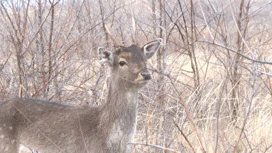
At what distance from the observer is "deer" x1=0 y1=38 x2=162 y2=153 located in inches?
185

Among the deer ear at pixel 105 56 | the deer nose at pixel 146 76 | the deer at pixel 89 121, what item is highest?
the deer ear at pixel 105 56

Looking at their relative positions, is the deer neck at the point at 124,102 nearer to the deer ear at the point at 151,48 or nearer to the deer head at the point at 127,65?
the deer head at the point at 127,65

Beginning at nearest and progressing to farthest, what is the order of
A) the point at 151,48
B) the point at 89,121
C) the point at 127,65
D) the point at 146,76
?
the point at 146,76, the point at 127,65, the point at 89,121, the point at 151,48

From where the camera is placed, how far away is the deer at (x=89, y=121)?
4.70m

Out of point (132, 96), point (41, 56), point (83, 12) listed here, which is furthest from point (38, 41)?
point (132, 96)

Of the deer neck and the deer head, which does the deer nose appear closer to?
the deer head

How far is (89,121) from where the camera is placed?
4.86m

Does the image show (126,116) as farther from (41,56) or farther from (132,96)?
(41,56)

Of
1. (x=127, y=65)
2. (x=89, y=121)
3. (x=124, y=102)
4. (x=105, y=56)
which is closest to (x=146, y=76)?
(x=127, y=65)

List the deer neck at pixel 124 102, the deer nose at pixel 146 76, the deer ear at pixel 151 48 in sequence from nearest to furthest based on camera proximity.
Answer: the deer nose at pixel 146 76 → the deer neck at pixel 124 102 → the deer ear at pixel 151 48

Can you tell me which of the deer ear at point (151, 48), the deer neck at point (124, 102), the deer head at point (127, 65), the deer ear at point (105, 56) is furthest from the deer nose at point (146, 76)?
the deer ear at point (151, 48)

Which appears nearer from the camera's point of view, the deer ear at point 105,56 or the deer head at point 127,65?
the deer head at point 127,65

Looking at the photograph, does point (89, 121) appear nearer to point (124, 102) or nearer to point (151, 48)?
point (124, 102)

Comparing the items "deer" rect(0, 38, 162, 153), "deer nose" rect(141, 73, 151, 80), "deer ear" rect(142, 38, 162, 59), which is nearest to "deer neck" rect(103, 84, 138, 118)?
"deer" rect(0, 38, 162, 153)
